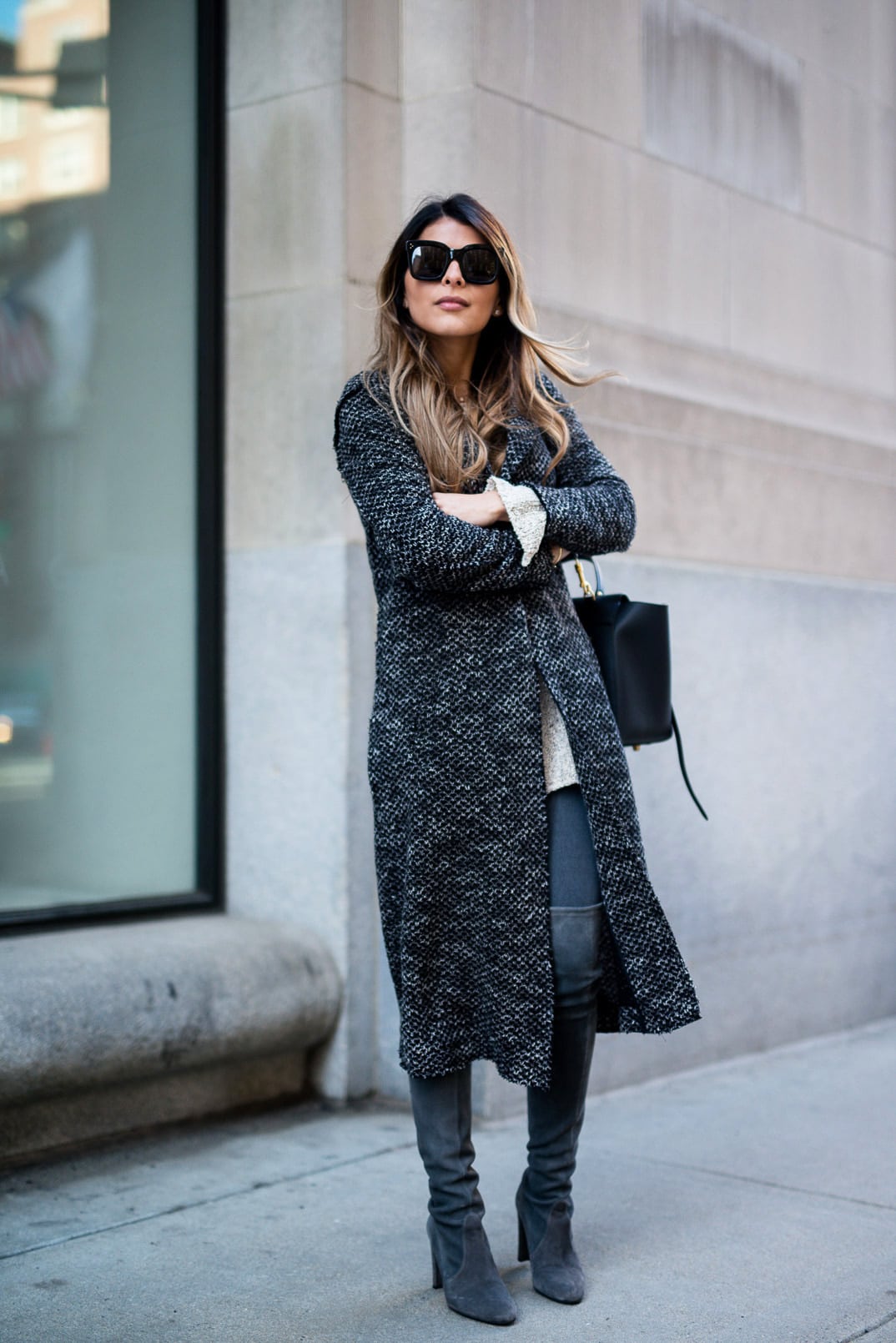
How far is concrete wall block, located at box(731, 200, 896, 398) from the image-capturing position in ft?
18.0

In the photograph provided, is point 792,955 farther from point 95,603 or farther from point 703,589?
point 95,603

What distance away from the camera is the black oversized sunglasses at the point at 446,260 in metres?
2.99

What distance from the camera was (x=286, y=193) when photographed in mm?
4547

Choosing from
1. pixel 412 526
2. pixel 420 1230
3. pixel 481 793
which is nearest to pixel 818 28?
pixel 412 526

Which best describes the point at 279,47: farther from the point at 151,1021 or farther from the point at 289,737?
the point at 151,1021

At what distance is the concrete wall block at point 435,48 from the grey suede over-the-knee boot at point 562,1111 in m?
2.64

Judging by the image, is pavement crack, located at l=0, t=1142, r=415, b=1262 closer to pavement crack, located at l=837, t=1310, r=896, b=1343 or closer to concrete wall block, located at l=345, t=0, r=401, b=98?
pavement crack, located at l=837, t=1310, r=896, b=1343

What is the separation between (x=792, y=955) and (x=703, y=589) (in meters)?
1.36

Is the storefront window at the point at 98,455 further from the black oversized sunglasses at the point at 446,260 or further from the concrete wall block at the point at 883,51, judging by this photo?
the concrete wall block at the point at 883,51

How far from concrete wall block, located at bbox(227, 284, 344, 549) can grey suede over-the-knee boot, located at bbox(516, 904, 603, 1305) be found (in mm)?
1795

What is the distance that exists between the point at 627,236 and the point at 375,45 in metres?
1.02

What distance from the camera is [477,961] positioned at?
116 inches

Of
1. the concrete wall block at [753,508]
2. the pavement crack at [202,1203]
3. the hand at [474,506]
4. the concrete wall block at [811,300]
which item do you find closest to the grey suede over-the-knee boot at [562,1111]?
the hand at [474,506]

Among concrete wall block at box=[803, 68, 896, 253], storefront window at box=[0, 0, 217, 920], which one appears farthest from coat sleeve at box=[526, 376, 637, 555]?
concrete wall block at box=[803, 68, 896, 253]
